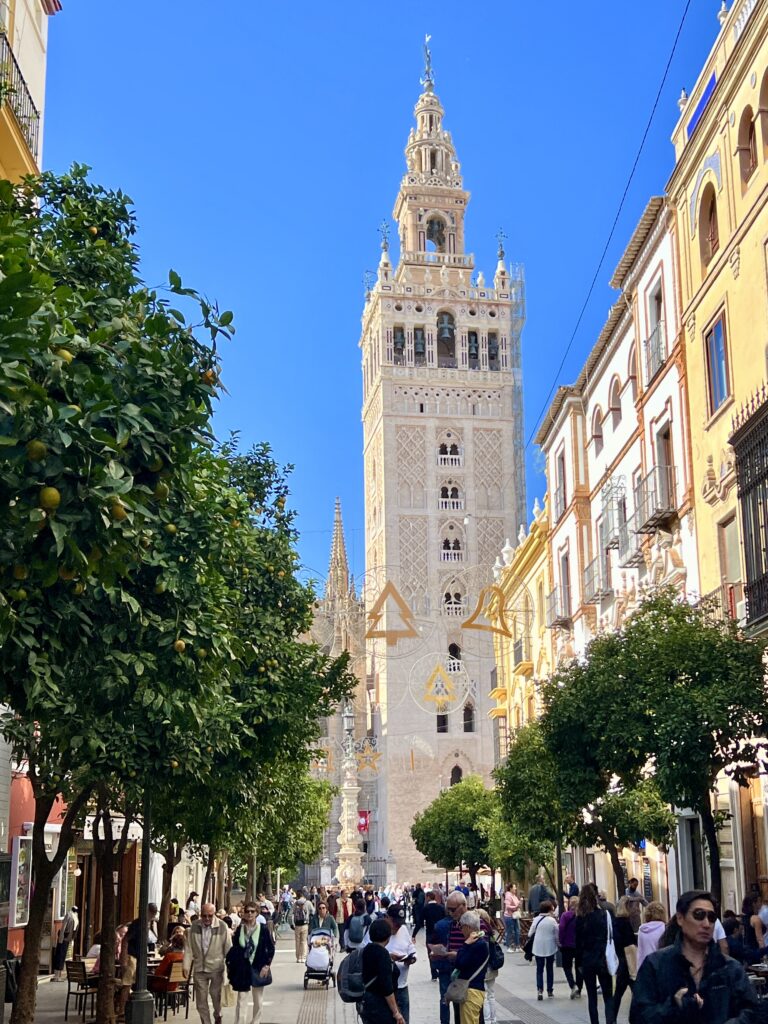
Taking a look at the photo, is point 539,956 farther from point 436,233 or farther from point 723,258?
point 436,233

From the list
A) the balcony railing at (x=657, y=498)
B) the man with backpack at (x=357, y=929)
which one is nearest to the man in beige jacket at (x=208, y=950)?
the man with backpack at (x=357, y=929)

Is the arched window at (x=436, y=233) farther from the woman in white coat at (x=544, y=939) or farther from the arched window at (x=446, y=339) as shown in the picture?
the woman in white coat at (x=544, y=939)

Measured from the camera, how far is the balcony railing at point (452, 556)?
260ft

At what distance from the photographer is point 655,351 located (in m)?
26.4

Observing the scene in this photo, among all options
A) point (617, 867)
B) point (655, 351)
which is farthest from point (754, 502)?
point (655, 351)

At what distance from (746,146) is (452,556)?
59040 mm

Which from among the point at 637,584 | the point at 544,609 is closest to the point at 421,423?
the point at 544,609

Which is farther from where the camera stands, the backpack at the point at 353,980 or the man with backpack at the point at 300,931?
the man with backpack at the point at 300,931

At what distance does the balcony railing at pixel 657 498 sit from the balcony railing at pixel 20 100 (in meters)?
12.8

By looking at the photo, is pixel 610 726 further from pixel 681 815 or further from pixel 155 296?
pixel 155 296

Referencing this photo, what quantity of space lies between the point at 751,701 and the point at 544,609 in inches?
992

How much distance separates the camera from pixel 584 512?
3434 cm

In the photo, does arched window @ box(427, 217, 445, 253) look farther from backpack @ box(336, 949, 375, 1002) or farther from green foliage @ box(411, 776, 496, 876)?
backpack @ box(336, 949, 375, 1002)

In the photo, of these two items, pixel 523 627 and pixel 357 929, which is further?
pixel 523 627
